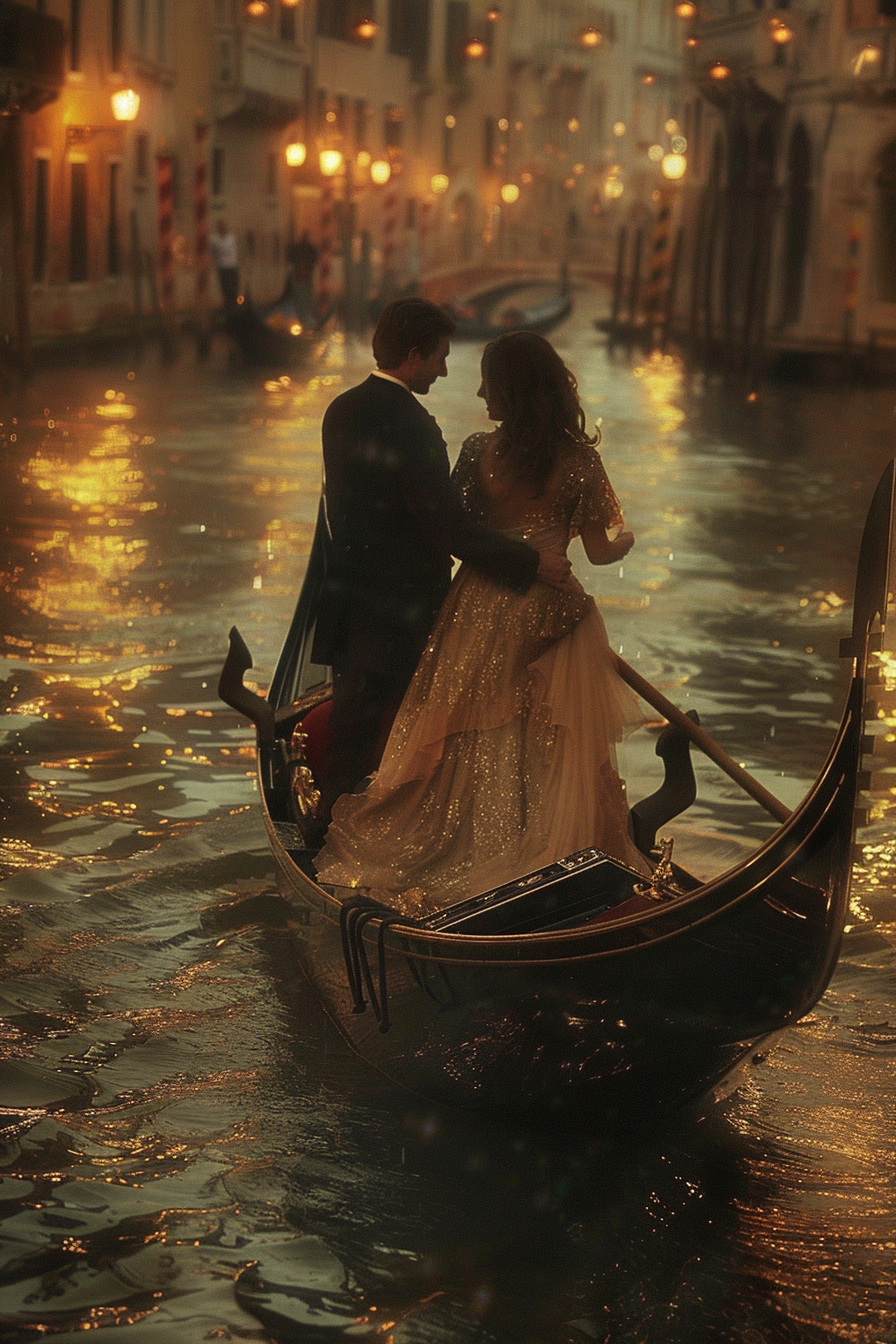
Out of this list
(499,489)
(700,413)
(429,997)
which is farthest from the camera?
(700,413)

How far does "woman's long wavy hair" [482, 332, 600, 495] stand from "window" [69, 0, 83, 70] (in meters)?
15.4

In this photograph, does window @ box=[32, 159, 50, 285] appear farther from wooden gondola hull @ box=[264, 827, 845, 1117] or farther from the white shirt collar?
wooden gondola hull @ box=[264, 827, 845, 1117]

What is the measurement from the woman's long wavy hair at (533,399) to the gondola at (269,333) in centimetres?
1289

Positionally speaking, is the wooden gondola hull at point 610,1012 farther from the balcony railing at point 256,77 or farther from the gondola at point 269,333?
the balcony railing at point 256,77

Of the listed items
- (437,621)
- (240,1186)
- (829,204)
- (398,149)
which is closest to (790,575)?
(437,621)

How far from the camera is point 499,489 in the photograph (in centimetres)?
293

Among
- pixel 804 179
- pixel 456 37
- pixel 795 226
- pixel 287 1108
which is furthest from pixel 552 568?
pixel 456 37

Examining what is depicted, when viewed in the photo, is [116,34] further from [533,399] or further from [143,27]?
[533,399]

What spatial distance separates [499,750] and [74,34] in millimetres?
15518

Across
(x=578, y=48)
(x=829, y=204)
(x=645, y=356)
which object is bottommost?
(x=645, y=356)

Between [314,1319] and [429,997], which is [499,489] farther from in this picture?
[314,1319]

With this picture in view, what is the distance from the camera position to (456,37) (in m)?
31.3

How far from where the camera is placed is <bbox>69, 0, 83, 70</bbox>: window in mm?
17094

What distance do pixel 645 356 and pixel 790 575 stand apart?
11915 millimetres
